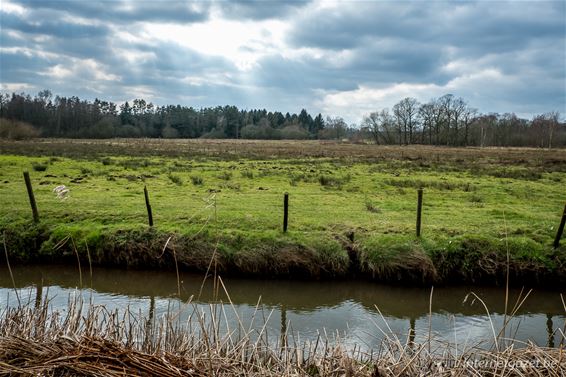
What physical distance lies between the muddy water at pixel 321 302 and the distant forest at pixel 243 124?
7143 cm

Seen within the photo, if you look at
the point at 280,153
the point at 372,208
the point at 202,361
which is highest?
the point at 280,153

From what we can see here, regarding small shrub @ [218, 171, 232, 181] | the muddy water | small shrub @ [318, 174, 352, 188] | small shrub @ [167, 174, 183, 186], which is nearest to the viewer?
the muddy water

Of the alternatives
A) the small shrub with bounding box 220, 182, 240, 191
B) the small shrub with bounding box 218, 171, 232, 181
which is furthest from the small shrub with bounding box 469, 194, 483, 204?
the small shrub with bounding box 218, 171, 232, 181

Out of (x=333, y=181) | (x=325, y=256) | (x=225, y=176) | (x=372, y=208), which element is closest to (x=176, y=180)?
(x=225, y=176)

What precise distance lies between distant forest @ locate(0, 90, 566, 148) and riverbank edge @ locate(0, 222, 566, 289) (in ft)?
229

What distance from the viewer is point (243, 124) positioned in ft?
543

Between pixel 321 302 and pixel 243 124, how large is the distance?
510 feet

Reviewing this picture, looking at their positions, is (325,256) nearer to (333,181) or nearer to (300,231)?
(300,231)

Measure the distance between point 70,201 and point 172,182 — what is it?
7.96 meters

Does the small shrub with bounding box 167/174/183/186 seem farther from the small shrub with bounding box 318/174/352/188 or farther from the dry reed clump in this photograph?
the dry reed clump

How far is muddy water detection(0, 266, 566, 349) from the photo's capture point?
11.6 m

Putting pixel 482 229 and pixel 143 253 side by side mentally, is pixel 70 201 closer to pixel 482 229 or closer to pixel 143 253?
pixel 143 253

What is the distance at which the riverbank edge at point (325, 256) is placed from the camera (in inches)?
582

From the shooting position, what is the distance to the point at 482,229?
55.3ft
